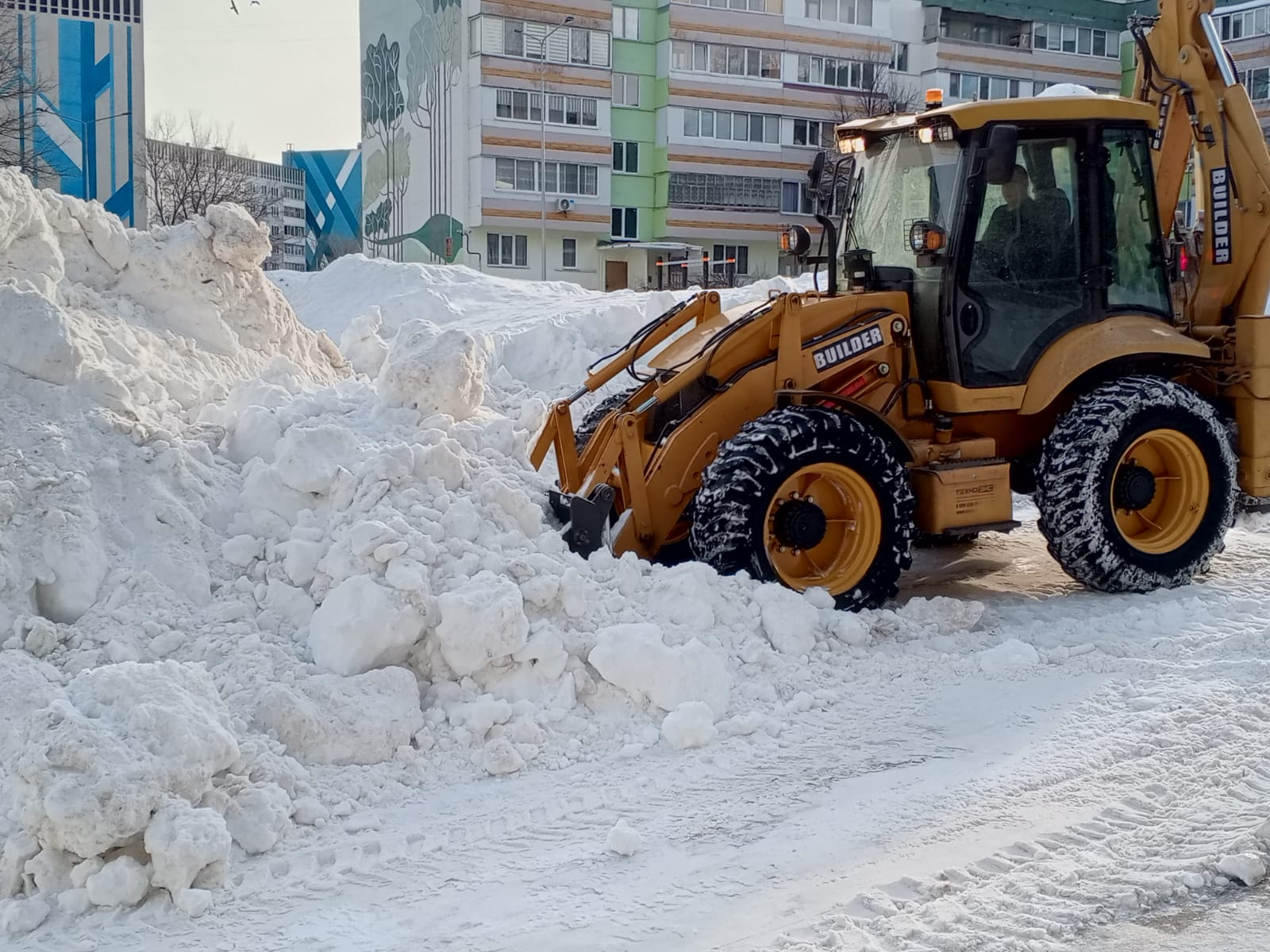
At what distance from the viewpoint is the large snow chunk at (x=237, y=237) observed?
866 centimetres

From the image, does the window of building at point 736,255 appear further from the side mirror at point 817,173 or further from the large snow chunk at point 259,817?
the large snow chunk at point 259,817

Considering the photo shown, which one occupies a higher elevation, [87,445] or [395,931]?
[87,445]

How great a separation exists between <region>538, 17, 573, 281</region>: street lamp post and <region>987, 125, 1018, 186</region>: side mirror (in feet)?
115

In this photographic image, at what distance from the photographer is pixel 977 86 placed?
51.3 metres

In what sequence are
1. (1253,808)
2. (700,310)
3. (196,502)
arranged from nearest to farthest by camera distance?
(1253,808) < (196,502) < (700,310)

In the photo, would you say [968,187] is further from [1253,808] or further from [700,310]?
[1253,808]

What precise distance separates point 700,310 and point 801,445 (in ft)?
5.50

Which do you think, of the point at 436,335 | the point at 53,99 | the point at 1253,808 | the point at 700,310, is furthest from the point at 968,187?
the point at 53,99

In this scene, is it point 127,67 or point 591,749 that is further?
point 127,67

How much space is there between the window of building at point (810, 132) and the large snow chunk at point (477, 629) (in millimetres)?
44430

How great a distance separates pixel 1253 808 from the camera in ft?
14.9

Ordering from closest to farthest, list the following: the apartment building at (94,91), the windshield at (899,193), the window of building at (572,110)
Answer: the windshield at (899,193), the window of building at (572,110), the apartment building at (94,91)

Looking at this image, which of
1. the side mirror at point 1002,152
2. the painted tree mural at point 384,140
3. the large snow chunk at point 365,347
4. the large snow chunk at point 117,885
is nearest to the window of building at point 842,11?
the painted tree mural at point 384,140

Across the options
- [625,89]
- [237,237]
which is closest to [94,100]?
[625,89]
